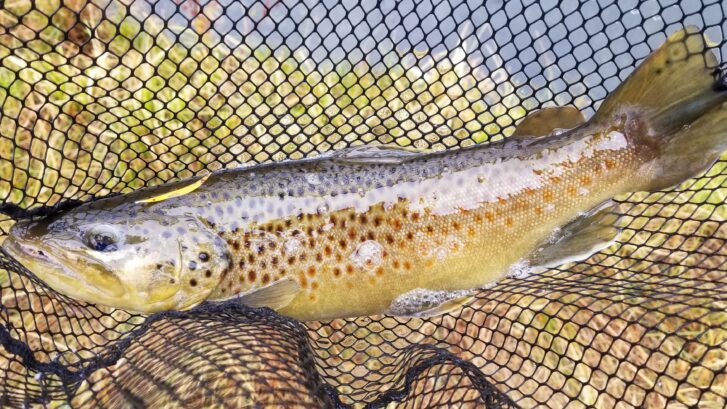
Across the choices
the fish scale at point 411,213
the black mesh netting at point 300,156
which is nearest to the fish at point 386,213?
the fish scale at point 411,213

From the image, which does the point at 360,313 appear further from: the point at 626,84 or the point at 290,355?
the point at 626,84

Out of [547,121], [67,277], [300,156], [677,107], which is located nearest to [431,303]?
[547,121]

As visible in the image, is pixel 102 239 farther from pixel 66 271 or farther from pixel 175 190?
pixel 175 190

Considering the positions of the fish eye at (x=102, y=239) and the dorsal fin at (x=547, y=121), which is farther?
the dorsal fin at (x=547, y=121)

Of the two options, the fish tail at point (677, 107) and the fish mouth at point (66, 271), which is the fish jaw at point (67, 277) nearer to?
the fish mouth at point (66, 271)

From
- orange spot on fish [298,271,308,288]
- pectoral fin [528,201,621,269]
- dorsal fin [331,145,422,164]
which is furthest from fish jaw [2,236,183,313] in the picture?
pectoral fin [528,201,621,269]
